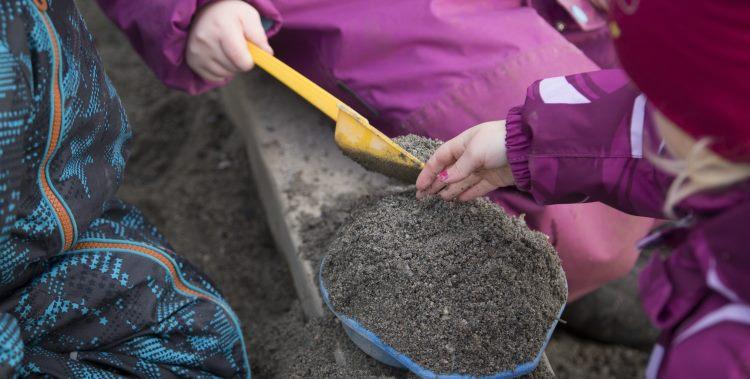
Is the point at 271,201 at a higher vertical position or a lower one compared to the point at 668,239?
lower

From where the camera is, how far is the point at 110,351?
1.06 meters

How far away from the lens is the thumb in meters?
0.95

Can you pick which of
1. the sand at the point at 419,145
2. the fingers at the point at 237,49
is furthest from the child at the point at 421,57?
the sand at the point at 419,145

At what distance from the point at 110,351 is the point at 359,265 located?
44 centimetres

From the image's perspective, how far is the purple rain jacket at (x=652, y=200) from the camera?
0.65 metres

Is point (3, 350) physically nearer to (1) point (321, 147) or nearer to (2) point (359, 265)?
(2) point (359, 265)

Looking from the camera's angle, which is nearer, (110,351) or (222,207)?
(110,351)

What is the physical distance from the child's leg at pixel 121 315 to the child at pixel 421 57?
1.26 feet

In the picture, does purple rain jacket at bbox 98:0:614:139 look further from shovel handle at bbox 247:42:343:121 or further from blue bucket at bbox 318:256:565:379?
blue bucket at bbox 318:256:565:379

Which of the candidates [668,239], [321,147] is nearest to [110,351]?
[321,147]

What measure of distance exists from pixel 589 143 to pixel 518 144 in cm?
10

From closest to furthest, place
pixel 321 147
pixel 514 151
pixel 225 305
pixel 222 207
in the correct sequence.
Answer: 1. pixel 514 151
2. pixel 225 305
3. pixel 321 147
4. pixel 222 207

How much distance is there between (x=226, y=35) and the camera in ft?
4.02

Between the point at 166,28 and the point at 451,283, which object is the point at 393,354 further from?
the point at 166,28
